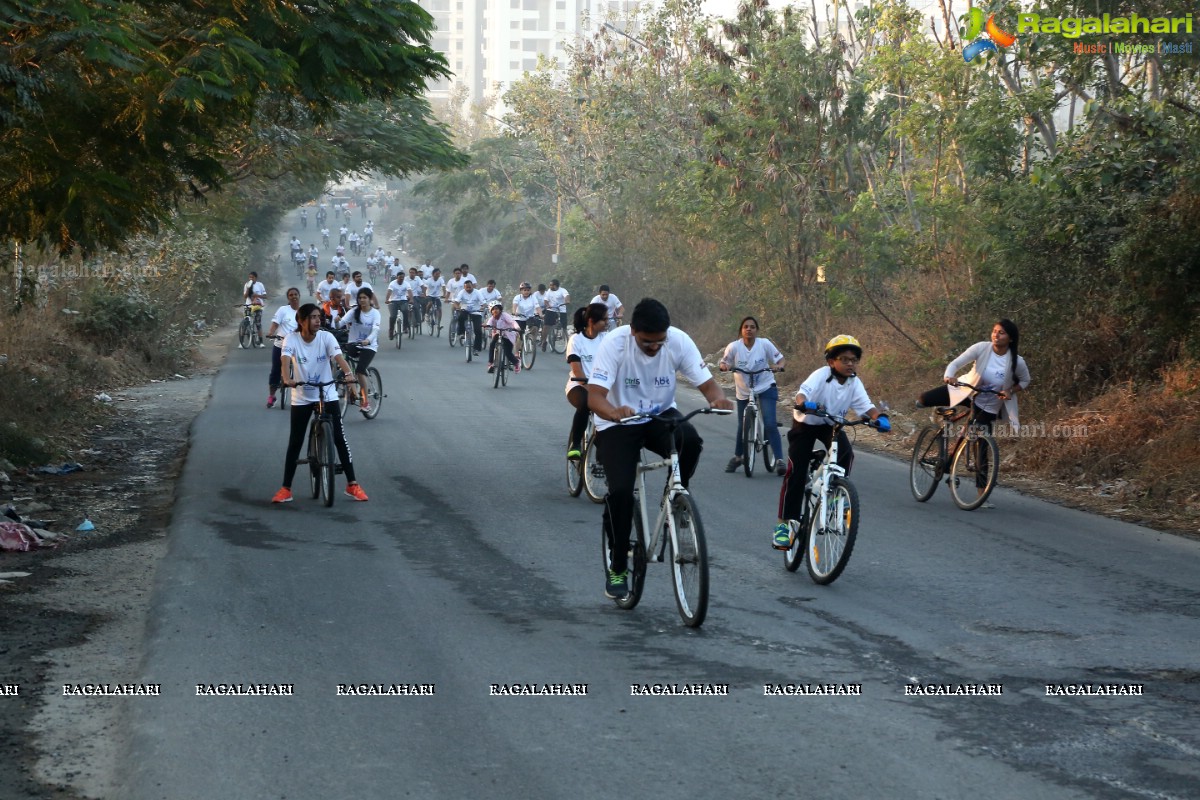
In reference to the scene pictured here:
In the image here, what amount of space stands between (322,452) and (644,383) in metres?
5.33

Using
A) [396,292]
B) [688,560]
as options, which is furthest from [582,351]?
[396,292]

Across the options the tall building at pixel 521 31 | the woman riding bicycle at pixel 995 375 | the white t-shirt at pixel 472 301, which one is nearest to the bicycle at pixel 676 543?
the woman riding bicycle at pixel 995 375

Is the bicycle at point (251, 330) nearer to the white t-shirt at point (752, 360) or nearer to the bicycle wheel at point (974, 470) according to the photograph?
the white t-shirt at point (752, 360)

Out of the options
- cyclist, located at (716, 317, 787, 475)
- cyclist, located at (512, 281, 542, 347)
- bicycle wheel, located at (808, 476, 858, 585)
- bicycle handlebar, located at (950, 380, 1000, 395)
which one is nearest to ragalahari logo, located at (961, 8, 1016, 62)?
cyclist, located at (716, 317, 787, 475)

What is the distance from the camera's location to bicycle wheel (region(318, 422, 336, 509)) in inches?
485

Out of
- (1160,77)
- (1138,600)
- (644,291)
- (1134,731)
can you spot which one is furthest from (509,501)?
(644,291)

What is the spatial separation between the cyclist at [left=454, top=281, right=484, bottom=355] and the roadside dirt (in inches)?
562

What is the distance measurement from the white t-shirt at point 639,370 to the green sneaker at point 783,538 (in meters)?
1.74

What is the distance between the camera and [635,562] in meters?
7.97

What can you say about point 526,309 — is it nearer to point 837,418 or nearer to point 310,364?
point 310,364

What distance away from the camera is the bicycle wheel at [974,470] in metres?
12.3

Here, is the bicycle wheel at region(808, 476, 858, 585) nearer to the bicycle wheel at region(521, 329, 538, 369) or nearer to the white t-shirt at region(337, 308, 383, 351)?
the white t-shirt at region(337, 308, 383, 351)

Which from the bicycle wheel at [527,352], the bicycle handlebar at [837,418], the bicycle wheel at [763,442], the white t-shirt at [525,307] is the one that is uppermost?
the white t-shirt at [525,307]

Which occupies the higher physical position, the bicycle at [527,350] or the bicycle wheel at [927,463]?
the bicycle at [527,350]
